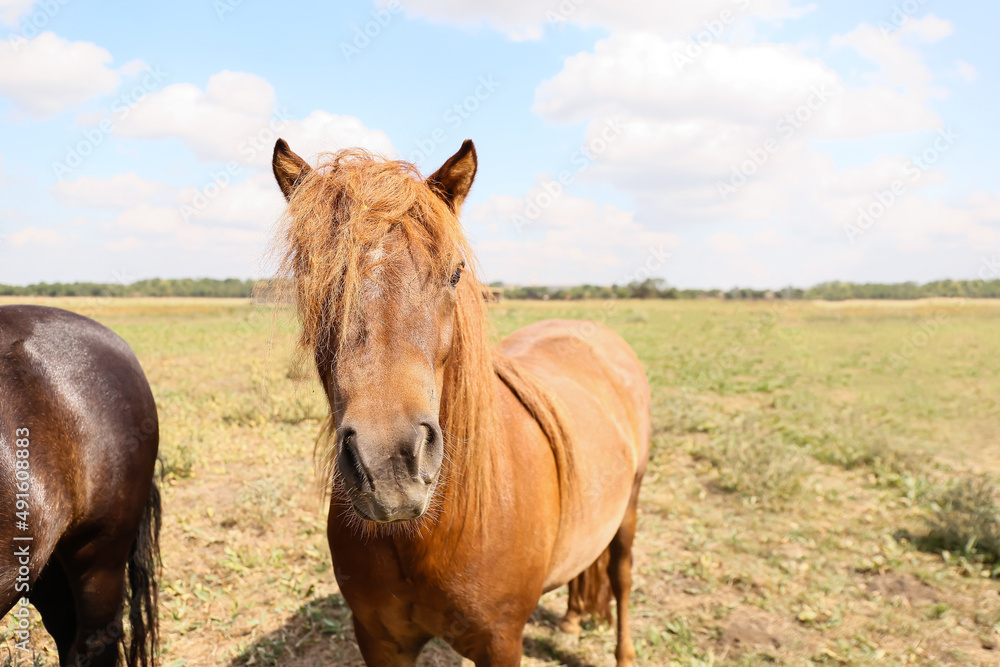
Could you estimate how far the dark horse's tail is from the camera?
287 cm

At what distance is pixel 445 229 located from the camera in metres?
1.77

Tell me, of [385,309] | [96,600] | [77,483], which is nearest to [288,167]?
[385,309]

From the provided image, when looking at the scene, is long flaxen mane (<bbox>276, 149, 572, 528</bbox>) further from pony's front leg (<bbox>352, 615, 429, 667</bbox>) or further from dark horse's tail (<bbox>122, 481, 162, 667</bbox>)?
dark horse's tail (<bbox>122, 481, 162, 667</bbox>)

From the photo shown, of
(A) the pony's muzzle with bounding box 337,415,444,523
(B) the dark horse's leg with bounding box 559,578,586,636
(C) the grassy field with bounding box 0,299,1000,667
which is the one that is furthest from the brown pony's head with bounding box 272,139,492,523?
(B) the dark horse's leg with bounding box 559,578,586,636

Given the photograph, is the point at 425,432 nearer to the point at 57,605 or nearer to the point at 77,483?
the point at 77,483

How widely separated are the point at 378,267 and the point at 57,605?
2676mm

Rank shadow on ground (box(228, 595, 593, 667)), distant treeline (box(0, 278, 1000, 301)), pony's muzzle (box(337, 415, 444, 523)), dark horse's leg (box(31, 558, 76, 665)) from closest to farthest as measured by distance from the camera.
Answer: pony's muzzle (box(337, 415, 444, 523)) < dark horse's leg (box(31, 558, 76, 665)) < shadow on ground (box(228, 595, 593, 667)) < distant treeline (box(0, 278, 1000, 301))

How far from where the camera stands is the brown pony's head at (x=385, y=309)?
144 cm

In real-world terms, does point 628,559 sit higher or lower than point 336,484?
lower

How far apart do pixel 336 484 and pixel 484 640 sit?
2.82 feet

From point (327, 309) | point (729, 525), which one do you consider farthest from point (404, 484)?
point (729, 525)

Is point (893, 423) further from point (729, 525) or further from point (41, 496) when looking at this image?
point (41, 496)

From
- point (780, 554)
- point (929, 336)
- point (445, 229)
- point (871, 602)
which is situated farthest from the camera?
point (929, 336)

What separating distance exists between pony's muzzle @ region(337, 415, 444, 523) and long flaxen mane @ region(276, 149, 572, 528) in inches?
10.7
